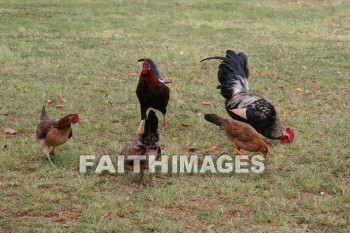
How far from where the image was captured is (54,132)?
6.96 meters

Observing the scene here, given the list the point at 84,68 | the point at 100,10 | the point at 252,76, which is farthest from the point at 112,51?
the point at 100,10

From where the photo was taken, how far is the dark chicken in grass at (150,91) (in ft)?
26.9

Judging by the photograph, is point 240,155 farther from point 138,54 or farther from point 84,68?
point 138,54

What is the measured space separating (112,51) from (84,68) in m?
1.74

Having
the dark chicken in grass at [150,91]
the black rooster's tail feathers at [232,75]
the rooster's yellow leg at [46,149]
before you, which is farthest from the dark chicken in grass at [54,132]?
the black rooster's tail feathers at [232,75]

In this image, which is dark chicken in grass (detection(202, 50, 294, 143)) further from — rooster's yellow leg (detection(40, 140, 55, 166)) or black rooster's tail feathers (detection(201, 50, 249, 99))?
rooster's yellow leg (detection(40, 140, 55, 166))

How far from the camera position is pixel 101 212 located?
5824 millimetres

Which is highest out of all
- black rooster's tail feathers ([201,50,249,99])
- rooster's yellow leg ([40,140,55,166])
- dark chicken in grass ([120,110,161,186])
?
black rooster's tail feathers ([201,50,249,99])

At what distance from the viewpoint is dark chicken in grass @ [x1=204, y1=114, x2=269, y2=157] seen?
725 cm

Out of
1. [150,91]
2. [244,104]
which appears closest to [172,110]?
[150,91]

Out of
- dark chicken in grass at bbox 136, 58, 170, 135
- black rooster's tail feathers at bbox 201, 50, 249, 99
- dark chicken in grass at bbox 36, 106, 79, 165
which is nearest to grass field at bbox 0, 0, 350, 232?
dark chicken in grass at bbox 36, 106, 79, 165

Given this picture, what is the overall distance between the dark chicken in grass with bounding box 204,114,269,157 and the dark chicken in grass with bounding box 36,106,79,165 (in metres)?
1.79

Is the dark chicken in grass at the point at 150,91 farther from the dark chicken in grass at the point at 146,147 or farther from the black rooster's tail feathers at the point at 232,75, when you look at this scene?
the dark chicken in grass at the point at 146,147

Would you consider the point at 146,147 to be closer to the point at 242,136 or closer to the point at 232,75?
the point at 242,136
